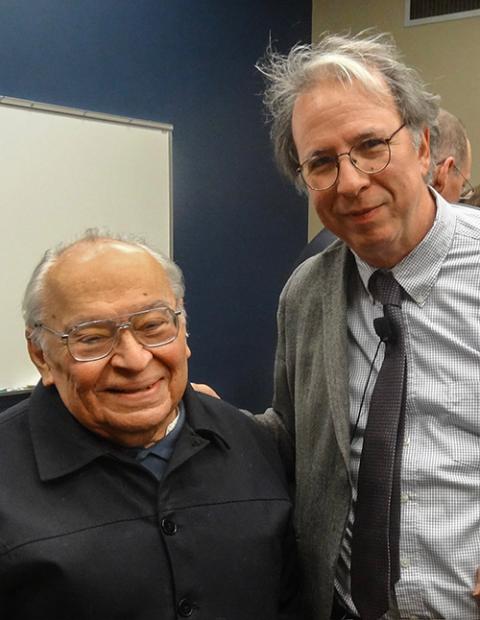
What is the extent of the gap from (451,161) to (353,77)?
3.65 ft

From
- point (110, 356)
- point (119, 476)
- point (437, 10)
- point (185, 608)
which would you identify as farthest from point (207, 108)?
point (185, 608)

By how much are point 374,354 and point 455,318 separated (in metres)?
0.19

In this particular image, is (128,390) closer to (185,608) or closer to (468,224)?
(185,608)

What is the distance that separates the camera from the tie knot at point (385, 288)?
1407 mm

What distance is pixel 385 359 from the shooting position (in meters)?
1.40

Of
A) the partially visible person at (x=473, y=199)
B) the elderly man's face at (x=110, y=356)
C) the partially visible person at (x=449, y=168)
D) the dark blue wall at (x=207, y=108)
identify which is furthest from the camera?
the dark blue wall at (x=207, y=108)

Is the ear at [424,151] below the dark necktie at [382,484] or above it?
above

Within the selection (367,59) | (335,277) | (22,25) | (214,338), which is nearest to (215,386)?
(214,338)

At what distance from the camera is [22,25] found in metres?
2.89

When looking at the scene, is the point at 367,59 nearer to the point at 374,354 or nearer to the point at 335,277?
the point at 335,277

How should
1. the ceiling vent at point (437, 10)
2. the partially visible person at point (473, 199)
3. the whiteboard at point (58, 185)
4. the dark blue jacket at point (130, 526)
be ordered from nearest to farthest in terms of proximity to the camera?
1. the dark blue jacket at point (130, 526)
2. the partially visible person at point (473, 199)
3. the whiteboard at point (58, 185)
4. the ceiling vent at point (437, 10)

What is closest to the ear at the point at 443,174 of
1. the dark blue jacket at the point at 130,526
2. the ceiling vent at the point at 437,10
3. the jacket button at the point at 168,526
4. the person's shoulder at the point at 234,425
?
the person's shoulder at the point at 234,425

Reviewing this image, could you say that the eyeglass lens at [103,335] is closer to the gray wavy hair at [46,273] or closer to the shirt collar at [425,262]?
the gray wavy hair at [46,273]

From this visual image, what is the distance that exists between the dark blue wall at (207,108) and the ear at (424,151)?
2042 millimetres
